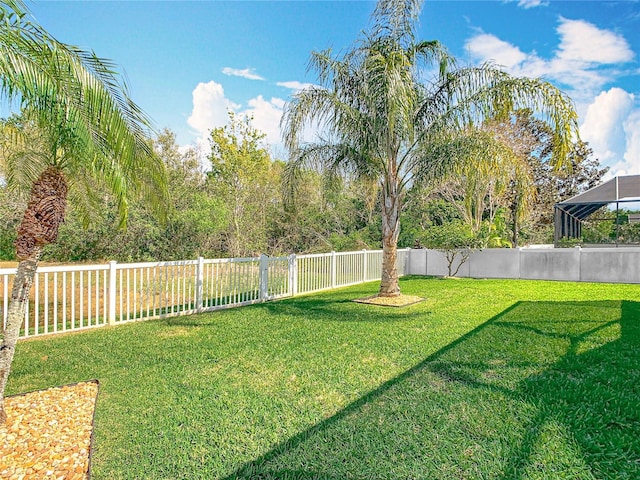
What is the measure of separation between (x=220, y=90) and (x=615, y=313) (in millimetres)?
15930

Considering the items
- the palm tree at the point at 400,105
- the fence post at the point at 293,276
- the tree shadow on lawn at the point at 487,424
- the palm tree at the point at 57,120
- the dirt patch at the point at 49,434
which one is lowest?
the dirt patch at the point at 49,434

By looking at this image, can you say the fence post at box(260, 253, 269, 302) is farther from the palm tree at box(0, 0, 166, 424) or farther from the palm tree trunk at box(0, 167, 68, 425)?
the palm tree trunk at box(0, 167, 68, 425)

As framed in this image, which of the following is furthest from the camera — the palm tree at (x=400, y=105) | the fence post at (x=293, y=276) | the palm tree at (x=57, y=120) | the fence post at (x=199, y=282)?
the fence post at (x=293, y=276)

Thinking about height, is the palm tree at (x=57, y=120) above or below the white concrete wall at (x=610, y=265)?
above

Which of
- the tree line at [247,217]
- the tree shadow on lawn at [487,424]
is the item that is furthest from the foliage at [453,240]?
the tree shadow on lawn at [487,424]

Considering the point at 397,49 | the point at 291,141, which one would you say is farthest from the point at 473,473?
the point at 397,49

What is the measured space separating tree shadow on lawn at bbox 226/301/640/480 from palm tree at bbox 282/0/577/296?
13.8 feet

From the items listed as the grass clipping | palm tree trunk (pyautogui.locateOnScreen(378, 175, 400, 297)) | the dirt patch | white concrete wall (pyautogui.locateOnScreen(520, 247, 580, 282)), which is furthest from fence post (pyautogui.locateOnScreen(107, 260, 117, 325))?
white concrete wall (pyautogui.locateOnScreen(520, 247, 580, 282))

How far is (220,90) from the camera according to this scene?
1680cm

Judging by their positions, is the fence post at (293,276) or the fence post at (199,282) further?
the fence post at (293,276)

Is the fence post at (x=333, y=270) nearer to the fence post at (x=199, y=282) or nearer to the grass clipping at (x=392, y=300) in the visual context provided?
the grass clipping at (x=392, y=300)

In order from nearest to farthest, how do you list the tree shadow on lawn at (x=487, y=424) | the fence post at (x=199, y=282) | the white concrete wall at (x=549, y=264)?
the tree shadow on lawn at (x=487, y=424), the fence post at (x=199, y=282), the white concrete wall at (x=549, y=264)

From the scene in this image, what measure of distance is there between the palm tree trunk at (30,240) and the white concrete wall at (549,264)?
12970 millimetres

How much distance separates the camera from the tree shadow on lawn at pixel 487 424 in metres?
2.28
